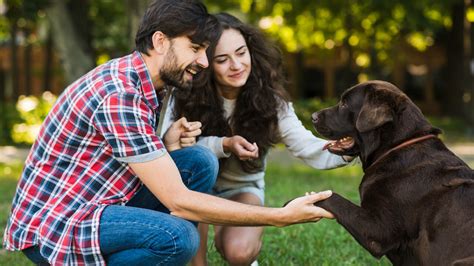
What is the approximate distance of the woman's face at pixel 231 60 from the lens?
Result: 4.45 metres

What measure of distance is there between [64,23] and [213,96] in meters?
9.37

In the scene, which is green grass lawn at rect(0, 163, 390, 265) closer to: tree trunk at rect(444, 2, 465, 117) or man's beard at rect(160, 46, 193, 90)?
man's beard at rect(160, 46, 193, 90)

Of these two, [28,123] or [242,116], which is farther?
[28,123]

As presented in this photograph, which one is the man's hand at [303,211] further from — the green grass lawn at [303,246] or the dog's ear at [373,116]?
the green grass lawn at [303,246]

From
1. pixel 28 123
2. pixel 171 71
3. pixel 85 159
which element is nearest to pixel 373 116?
pixel 171 71

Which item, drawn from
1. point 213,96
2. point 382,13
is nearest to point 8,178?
point 213,96

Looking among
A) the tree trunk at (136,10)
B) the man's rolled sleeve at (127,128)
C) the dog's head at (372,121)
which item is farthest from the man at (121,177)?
the tree trunk at (136,10)

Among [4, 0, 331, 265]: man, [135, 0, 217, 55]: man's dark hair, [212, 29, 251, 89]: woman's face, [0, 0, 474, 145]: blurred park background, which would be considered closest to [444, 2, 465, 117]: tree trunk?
[0, 0, 474, 145]: blurred park background

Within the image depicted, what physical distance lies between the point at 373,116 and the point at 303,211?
1.88ft

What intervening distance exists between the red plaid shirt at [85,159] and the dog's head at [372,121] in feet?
3.23

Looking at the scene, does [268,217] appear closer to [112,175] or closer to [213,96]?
[112,175]

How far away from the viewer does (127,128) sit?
341 centimetres

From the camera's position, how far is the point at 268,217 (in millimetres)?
3557

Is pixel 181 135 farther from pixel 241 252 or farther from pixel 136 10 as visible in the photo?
pixel 136 10
